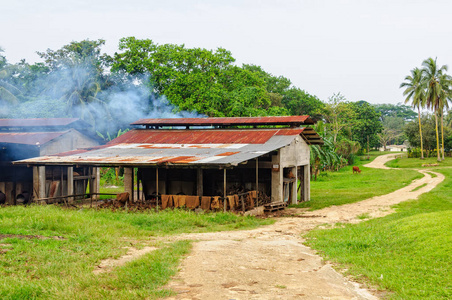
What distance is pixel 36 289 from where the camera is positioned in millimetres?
7816

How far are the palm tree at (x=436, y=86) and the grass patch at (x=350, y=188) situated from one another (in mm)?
18257

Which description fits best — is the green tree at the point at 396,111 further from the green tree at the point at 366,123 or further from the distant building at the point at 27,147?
the distant building at the point at 27,147

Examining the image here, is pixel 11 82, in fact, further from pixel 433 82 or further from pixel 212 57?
pixel 433 82

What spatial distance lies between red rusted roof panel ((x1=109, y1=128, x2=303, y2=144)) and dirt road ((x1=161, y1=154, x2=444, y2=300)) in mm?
9081

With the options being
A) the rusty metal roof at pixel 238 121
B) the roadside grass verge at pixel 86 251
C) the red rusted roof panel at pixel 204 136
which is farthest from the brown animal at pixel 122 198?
the rusty metal roof at pixel 238 121

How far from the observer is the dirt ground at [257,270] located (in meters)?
8.09

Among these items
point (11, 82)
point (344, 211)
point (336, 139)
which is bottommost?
point (344, 211)

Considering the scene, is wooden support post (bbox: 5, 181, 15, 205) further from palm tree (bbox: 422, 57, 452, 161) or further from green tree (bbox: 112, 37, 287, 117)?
palm tree (bbox: 422, 57, 452, 161)

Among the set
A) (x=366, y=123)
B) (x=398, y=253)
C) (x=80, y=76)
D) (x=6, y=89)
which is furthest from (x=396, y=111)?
(x=398, y=253)

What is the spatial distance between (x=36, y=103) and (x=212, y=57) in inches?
651

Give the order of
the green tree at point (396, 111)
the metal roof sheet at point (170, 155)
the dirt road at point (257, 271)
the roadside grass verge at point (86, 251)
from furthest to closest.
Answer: the green tree at point (396, 111) → the metal roof sheet at point (170, 155) → the dirt road at point (257, 271) → the roadside grass verge at point (86, 251)

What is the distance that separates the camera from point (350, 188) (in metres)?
32.7

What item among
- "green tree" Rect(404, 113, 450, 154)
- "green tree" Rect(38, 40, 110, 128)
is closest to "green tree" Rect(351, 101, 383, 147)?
"green tree" Rect(404, 113, 450, 154)

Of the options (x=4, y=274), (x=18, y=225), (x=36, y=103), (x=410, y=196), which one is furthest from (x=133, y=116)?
(x=4, y=274)
